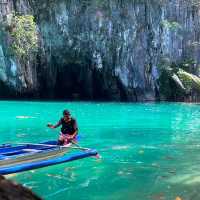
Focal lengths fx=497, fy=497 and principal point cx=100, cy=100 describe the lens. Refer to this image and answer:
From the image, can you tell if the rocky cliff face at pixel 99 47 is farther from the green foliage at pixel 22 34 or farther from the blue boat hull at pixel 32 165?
the blue boat hull at pixel 32 165

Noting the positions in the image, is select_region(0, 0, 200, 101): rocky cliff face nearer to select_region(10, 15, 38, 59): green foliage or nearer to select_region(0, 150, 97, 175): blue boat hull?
select_region(10, 15, 38, 59): green foliage

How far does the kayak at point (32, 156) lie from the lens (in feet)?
36.8

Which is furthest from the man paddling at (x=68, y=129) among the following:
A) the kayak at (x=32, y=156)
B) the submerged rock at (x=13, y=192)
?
the submerged rock at (x=13, y=192)

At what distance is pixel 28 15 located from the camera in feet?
157

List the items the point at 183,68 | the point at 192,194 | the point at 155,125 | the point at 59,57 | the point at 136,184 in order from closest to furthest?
the point at 192,194, the point at 136,184, the point at 155,125, the point at 59,57, the point at 183,68

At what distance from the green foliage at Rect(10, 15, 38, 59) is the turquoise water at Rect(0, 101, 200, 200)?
19950mm

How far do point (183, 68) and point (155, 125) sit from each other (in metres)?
28.1

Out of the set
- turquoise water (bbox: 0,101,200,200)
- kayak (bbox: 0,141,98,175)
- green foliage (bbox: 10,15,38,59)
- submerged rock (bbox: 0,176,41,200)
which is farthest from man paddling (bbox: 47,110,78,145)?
green foliage (bbox: 10,15,38,59)

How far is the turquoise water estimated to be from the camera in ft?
33.6

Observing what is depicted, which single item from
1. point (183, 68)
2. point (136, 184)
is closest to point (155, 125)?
point (136, 184)

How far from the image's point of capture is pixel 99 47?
49.8 m

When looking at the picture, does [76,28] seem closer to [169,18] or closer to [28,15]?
[28,15]

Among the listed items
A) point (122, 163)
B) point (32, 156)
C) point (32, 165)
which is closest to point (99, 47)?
point (122, 163)

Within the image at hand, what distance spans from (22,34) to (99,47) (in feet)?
26.2
